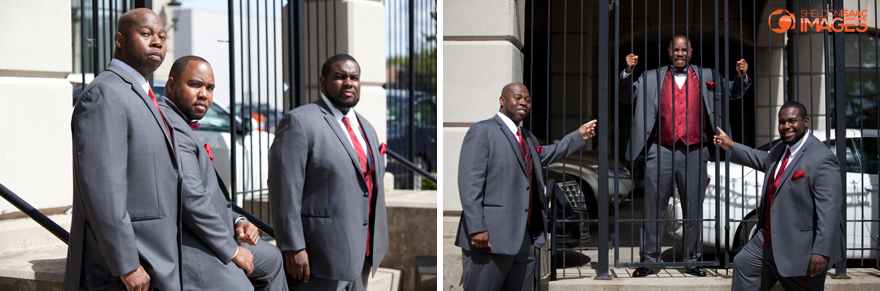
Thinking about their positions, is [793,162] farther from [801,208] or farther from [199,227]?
[199,227]

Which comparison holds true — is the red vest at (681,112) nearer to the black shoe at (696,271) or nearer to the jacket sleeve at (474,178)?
the black shoe at (696,271)

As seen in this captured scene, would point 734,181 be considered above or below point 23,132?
below

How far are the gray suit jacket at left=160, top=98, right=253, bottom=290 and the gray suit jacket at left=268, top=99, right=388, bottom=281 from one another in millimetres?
449

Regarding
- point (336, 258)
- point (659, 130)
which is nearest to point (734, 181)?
point (659, 130)

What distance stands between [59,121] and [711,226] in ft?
16.5

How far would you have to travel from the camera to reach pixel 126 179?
3.02m

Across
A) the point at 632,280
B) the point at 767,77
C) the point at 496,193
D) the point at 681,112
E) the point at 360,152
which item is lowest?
the point at 632,280

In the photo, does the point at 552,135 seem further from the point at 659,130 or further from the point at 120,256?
the point at 120,256

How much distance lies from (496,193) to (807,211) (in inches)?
78.0

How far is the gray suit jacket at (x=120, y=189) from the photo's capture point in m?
2.93

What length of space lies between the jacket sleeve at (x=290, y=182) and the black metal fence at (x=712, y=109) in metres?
1.81

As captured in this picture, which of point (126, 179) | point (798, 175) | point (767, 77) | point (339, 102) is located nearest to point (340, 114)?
point (339, 102)

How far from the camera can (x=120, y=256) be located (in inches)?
115

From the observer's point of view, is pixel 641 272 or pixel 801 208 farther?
pixel 641 272
